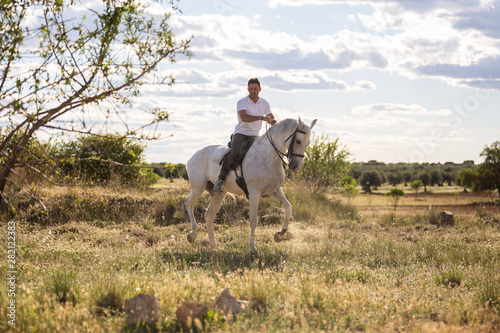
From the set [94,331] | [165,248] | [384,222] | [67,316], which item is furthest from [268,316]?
[384,222]

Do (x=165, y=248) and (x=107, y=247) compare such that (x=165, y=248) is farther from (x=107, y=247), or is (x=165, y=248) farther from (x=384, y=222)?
(x=384, y=222)

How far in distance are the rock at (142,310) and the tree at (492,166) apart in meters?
47.2

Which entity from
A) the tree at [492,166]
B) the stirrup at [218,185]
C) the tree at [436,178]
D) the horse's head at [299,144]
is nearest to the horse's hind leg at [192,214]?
the stirrup at [218,185]

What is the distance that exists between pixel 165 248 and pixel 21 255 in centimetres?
301

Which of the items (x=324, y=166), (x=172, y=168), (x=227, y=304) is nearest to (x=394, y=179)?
(x=324, y=166)

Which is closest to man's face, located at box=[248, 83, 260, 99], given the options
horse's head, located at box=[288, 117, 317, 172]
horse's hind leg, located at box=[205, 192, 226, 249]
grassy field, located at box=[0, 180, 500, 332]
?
horse's head, located at box=[288, 117, 317, 172]

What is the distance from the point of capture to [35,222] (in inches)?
596

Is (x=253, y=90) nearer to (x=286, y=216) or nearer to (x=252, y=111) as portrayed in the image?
(x=252, y=111)

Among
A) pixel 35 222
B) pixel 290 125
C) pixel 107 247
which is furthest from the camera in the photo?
pixel 35 222

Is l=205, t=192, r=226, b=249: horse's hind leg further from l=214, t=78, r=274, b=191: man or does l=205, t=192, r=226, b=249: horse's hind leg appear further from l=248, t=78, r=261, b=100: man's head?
l=248, t=78, r=261, b=100: man's head

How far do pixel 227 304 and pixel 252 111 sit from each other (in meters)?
5.82

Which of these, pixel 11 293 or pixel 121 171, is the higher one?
pixel 121 171

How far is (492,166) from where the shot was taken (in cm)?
4759

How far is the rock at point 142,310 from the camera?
5.45m
